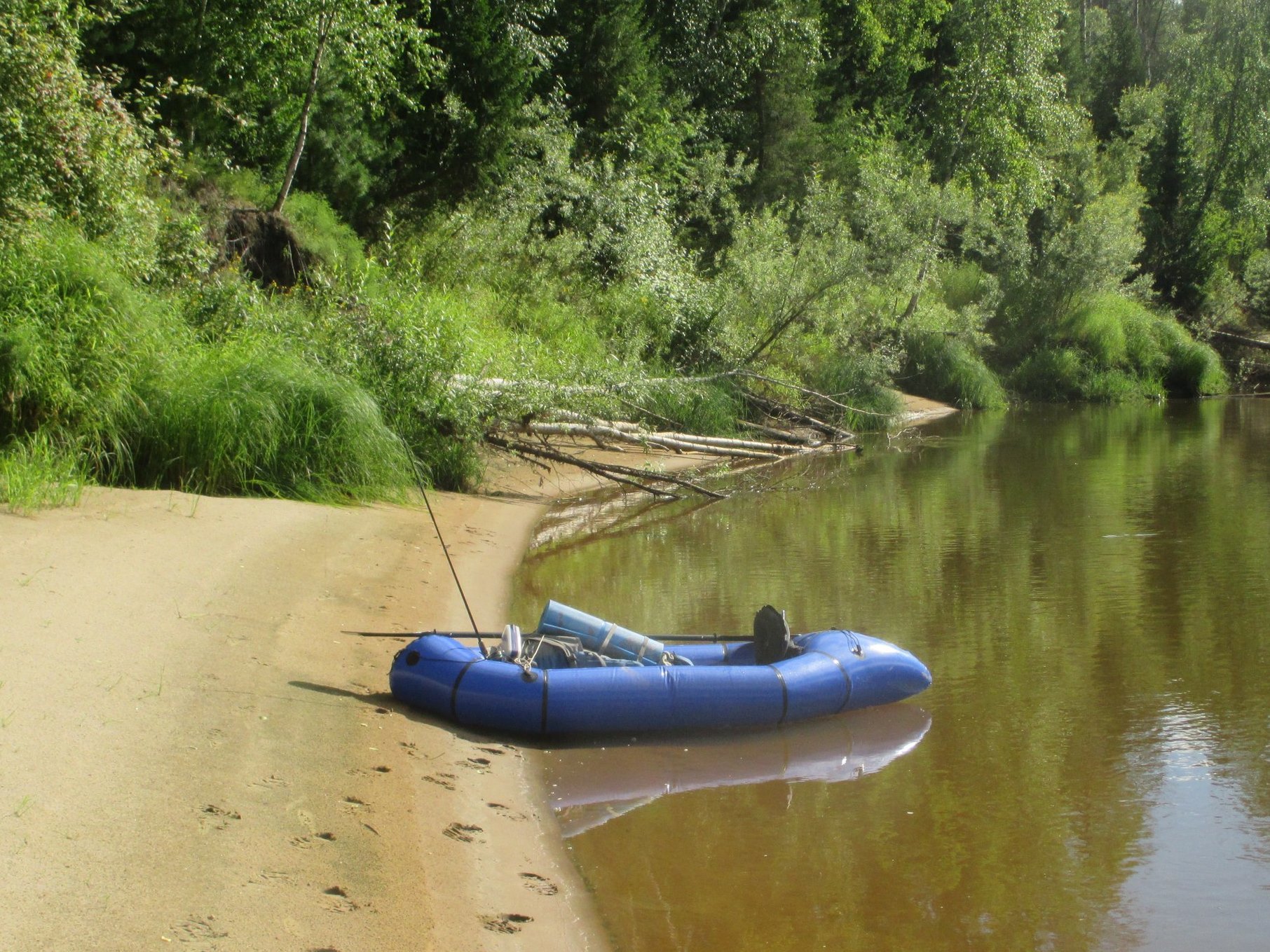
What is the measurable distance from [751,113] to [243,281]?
79.3ft

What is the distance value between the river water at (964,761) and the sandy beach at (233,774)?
62cm

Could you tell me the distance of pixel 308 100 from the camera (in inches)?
757

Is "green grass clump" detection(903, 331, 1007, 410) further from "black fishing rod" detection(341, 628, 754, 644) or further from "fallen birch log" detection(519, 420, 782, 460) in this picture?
"black fishing rod" detection(341, 628, 754, 644)

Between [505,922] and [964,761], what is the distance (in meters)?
3.24

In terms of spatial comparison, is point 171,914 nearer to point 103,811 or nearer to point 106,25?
point 103,811

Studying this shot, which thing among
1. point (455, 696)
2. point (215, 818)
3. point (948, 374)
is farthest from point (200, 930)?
point (948, 374)

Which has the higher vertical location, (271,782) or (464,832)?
(271,782)

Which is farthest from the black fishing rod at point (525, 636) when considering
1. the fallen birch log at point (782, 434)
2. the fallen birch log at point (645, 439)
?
the fallen birch log at point (782, 434)

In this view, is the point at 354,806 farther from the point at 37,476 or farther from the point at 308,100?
the point at 308,100

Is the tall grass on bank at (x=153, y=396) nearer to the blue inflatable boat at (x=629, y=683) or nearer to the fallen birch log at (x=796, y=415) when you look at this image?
the blue inflatable boat at (x=629, y=683)

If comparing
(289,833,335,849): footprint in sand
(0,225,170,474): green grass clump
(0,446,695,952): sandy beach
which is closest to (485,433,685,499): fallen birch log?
(0,225,170,474): green grass clump

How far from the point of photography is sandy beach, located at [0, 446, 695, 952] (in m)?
4.38

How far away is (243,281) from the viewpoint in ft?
51.1

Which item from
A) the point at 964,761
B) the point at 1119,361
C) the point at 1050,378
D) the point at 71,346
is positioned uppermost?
the point at 71,346
